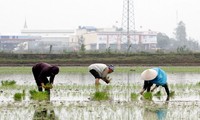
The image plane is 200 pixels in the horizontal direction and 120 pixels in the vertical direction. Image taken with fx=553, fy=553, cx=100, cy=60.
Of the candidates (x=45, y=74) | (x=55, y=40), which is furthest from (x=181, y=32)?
(x=45, y=74)

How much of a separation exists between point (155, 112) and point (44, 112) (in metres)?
2.07

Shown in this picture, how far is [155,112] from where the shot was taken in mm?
10312

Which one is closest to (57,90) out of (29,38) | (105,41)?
(105,41)

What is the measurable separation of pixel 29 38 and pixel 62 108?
132941 mm

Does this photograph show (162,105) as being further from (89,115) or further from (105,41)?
(105,41)

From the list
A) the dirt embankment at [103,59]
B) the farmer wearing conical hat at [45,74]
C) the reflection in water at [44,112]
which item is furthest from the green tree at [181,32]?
the reflection in water at [44,112]

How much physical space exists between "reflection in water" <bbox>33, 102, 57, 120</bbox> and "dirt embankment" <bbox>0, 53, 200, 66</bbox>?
32.5m

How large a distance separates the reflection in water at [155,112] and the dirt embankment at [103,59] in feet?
107

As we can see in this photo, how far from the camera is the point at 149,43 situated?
13600 cm

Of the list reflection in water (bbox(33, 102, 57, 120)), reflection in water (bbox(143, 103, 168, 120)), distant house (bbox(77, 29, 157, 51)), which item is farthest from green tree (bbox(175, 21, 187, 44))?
reflection in water (bbox(33, 102, 57, 120))

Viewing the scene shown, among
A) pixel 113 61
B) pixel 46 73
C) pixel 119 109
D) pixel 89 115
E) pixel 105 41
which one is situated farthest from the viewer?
pixel 105 41

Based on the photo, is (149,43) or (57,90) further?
(149,43)

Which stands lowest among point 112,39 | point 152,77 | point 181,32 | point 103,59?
point 103,59

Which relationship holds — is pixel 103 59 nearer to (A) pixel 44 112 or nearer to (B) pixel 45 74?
(B) pixel 45 74
